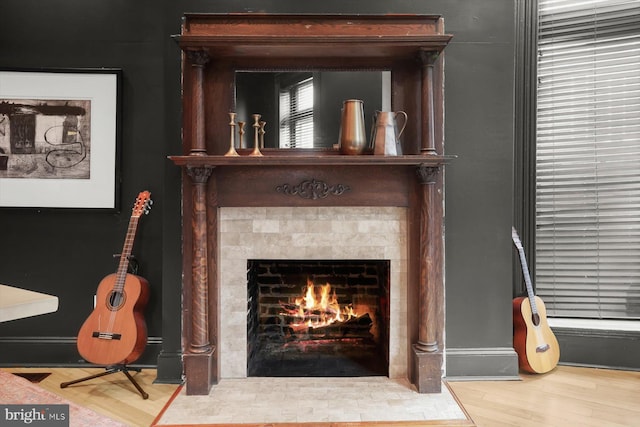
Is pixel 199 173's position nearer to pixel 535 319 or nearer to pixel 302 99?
pixel 302 99

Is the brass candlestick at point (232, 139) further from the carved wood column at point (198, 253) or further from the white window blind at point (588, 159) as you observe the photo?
the white window blind at point (588, 159)

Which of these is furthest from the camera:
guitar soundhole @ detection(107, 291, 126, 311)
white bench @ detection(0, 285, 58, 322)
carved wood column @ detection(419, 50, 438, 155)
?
guitar soundhole @ detection(107, 291, 126, 311)

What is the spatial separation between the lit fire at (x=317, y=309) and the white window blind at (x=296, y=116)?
1.01 m

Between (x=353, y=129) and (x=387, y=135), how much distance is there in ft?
0.66

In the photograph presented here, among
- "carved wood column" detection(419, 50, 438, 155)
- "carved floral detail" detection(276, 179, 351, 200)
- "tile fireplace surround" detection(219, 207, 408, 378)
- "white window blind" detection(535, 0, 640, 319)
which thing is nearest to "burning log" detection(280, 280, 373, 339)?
"tile fireplace surround" detection(219, 207, 408, 378)

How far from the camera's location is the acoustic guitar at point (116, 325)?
2.71m

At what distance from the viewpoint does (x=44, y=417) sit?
1.85 meters

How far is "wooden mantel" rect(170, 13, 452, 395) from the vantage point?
8.54ft

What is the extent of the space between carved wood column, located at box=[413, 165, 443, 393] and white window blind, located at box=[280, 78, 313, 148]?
719 mm

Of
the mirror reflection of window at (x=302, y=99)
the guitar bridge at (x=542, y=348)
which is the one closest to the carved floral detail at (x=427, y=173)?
the mirror reflection of window at (x=302, y=99)

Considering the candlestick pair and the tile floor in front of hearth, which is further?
the candlestick pair

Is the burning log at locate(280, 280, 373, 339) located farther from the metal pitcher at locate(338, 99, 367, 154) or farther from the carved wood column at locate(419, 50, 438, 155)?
the carved wood column at locate(419, 50, 438, 155)

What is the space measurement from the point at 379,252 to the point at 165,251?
1345 mm

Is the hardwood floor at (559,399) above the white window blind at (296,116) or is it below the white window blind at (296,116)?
below
